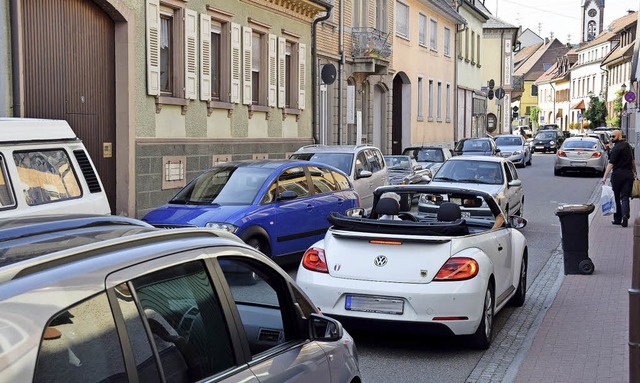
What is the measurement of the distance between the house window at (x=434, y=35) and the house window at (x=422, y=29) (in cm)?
107

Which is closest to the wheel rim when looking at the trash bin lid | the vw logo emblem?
the vw logo emblem

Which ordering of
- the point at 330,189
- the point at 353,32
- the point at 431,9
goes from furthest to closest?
the point at 431,9 → the point at 353,32 → the point at 330,189

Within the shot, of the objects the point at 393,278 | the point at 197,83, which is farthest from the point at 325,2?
the point at 393,278

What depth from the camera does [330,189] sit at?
1385 cm

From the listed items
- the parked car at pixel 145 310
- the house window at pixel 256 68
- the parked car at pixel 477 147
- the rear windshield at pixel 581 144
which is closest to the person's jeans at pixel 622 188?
the house window at pixel 256 68

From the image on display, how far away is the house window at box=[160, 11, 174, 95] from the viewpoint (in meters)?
19.1

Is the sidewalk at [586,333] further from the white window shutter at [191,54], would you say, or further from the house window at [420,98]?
the house window at [420,98]

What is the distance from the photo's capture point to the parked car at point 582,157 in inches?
1420

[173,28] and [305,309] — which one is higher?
[173,28]

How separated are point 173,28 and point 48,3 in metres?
4.19

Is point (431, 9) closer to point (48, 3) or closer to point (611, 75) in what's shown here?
point (48, 3)

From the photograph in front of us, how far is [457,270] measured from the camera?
25.4 ft

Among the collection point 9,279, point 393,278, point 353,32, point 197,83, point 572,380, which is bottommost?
point 572,380

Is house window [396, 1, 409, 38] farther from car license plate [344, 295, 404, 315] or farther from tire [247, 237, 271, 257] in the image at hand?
car license plate [344, 295, 404, 315]
